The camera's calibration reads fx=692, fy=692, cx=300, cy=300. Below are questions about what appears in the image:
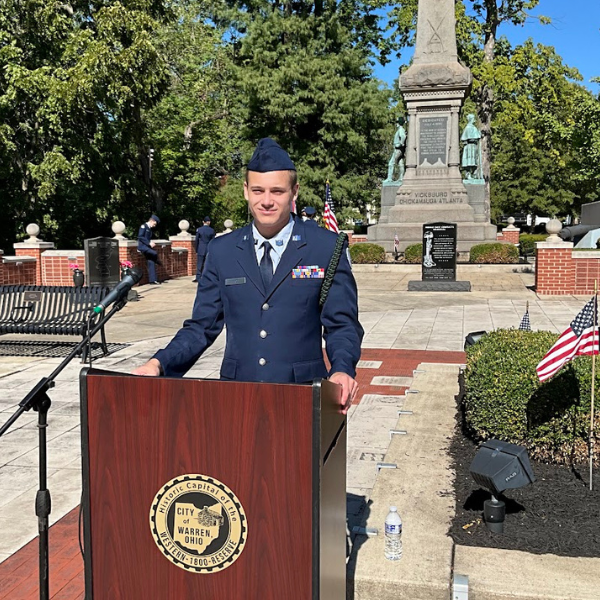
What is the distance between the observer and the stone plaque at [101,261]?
16359mm

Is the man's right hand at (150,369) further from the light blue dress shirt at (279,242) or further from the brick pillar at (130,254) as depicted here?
the brick pillar at (130,254)

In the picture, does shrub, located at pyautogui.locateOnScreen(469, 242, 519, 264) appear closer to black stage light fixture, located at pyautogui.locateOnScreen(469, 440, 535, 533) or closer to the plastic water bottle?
black stage light fixture, located at pyautogui.locateOnScreen(469, 440, 535, 533)

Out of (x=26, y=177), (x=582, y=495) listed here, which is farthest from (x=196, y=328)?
(x=26, y=177)

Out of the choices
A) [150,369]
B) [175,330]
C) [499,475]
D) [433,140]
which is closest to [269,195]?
[150,369]

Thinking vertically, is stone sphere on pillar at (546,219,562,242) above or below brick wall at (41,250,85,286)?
above

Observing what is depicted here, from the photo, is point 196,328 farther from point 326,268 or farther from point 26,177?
point 26,177

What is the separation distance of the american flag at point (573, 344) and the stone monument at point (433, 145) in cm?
2162

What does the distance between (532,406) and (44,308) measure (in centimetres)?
808

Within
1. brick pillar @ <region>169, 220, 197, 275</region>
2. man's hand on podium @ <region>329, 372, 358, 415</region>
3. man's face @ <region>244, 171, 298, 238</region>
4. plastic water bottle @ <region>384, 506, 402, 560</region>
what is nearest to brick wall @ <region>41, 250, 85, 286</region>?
brick pillar @ <region>169, 220, 197, 275</region>

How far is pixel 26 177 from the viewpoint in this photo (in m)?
26.5

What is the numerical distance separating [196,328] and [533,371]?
9.36ft

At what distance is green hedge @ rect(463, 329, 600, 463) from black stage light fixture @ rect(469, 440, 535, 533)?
2.56 feet

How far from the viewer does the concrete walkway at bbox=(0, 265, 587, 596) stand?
16.5 feet

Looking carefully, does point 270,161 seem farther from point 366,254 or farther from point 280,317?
point 366,254
